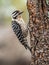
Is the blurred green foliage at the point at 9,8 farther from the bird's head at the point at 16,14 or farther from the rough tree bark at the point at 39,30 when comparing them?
the rough tree bark at the point at 39,30

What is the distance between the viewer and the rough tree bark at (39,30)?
795 cm

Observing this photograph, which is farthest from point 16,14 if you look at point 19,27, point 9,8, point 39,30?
point 9,8

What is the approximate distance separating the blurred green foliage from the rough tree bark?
7.44m

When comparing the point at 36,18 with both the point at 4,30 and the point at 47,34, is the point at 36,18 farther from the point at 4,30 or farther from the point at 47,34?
the point at 4,30

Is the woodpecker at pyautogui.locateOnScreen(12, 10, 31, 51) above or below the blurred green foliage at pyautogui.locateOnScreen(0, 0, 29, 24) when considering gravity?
above

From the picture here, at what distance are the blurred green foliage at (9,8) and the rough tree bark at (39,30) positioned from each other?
744 centimetres

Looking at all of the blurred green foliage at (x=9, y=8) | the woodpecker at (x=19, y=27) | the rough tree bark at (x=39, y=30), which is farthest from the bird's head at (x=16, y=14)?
the blurred green foliage at (x=9, y=8)

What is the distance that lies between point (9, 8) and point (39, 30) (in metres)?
8.90

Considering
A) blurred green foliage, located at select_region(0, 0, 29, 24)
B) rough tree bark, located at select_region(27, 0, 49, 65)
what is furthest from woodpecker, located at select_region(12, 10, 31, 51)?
blurred green foliage, located at select_region(0, 0, 29, 24)

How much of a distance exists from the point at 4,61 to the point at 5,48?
3.02 ft

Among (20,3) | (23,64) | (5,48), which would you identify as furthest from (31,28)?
(20,3)

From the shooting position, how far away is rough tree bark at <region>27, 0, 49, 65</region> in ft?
26.1

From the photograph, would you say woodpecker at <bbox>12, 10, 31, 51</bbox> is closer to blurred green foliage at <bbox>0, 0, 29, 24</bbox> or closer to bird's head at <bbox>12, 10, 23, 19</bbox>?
bird's head at <bbox>12, 10, 23, 19</bbox>

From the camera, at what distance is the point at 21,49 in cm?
1491
